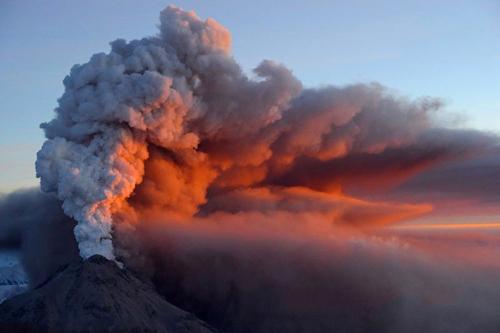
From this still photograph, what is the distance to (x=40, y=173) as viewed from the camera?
68562 millimetres

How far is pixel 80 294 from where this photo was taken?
72.5 metres

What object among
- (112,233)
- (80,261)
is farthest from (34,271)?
(112,233)

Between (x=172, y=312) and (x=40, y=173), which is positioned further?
(x=172, y=312)

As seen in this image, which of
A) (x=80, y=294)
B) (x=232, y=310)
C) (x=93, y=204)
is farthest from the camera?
(x=232, y=310)

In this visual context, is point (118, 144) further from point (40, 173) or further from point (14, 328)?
point (14, 328)

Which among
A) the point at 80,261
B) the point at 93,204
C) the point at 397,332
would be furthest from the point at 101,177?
the point at 397,332

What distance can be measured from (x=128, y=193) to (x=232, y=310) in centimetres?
2272

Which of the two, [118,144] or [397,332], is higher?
[118,144]

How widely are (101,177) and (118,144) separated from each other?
11.2 feet

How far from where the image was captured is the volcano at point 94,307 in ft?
227

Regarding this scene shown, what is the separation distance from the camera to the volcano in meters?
69.1

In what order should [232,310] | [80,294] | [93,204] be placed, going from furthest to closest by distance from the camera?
[232,310] < [80,294] < [93,204]

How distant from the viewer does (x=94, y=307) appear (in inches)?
2793

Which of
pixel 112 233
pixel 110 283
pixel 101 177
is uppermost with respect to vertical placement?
pixel 101 177
